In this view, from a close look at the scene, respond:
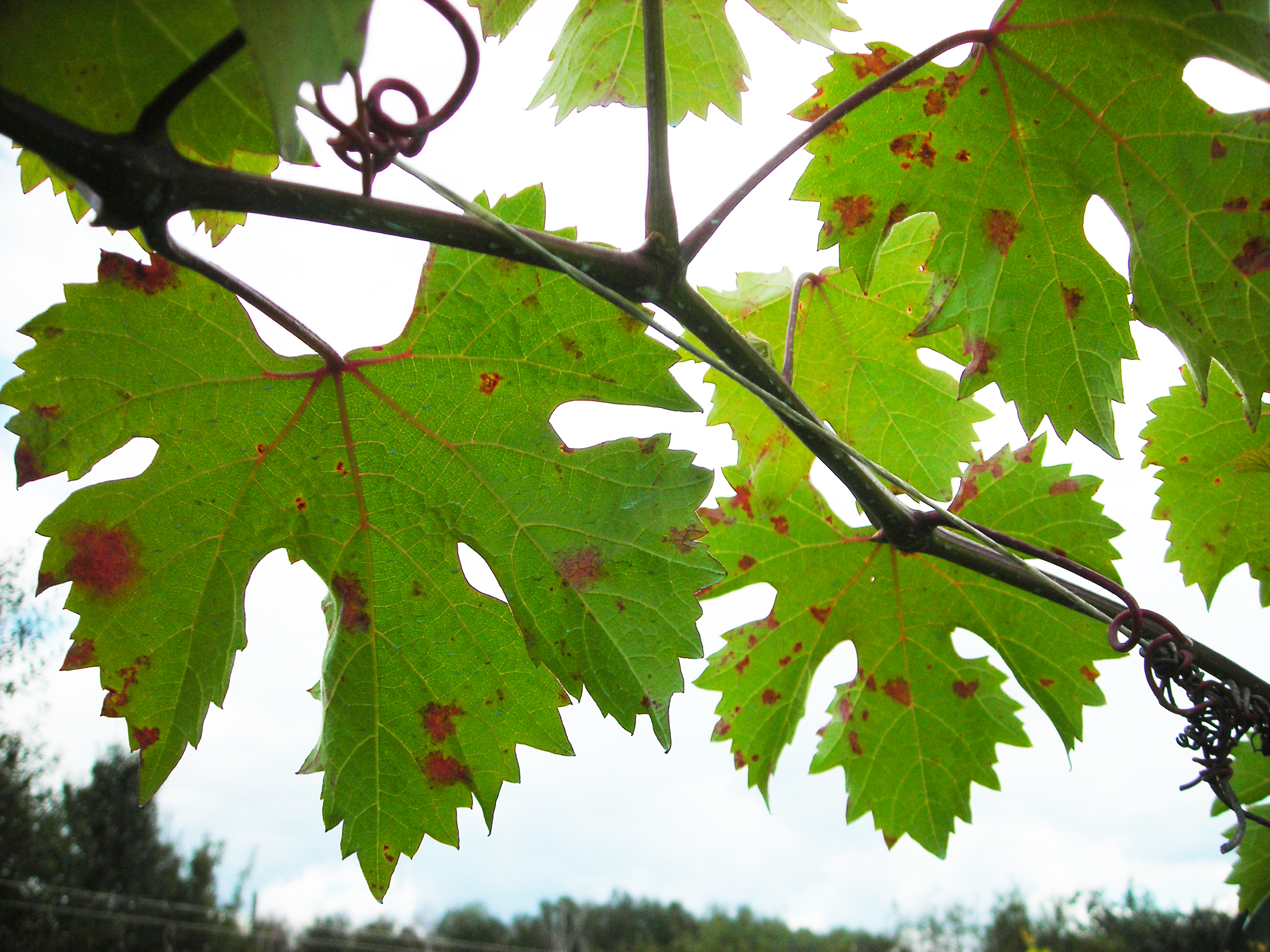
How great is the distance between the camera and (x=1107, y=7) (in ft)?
2.48

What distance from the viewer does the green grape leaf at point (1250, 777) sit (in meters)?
1.58

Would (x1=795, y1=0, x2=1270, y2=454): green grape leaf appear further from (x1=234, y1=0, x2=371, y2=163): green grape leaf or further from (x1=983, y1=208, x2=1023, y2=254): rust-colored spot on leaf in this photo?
(x1=234, y1=0, x2=371, y2=163): green grape leaf

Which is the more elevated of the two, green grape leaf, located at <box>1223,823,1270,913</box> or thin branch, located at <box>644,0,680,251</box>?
thin branch, located at <box>644,0,680,251</box>

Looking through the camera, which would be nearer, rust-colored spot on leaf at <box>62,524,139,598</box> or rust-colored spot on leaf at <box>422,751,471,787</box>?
rust-colored spot on leaf at <box>62,524,139,598</box>

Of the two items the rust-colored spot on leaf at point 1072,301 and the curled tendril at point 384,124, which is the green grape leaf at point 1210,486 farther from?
the curled tendril at point 384,124

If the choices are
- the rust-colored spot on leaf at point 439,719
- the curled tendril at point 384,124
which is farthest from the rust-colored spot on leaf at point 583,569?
the curled tendril at point 384,124

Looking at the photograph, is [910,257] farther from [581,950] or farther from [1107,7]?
[581,950]

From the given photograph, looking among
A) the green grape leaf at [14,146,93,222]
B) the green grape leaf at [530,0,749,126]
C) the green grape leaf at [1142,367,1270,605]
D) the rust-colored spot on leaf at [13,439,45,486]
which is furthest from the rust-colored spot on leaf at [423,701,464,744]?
the green grape leaf at [1142,367,1270,605]

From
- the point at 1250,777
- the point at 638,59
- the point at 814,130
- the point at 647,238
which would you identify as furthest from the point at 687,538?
the point at 1250,777

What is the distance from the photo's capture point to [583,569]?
2.53ft

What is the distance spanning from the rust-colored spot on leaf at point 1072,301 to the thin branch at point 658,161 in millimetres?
466

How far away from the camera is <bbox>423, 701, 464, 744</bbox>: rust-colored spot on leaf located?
84 cm

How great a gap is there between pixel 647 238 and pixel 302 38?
12.1 inches

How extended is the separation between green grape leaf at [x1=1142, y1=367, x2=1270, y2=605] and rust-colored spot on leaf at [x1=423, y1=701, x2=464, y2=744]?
4.18ft
